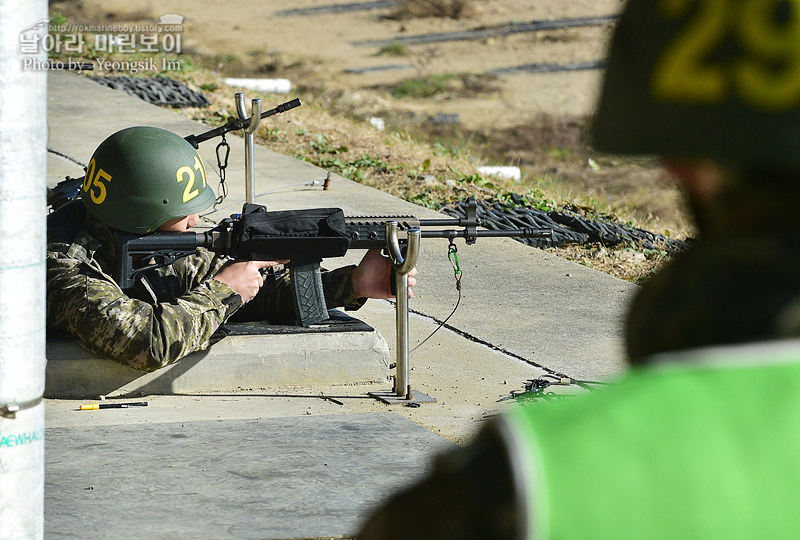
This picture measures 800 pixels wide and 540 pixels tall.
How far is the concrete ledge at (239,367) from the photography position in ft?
17.0

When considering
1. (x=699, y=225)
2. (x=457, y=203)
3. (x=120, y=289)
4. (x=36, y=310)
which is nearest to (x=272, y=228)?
(x=120, y=289)

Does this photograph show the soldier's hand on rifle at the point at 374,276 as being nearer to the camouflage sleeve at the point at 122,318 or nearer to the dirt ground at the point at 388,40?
the camouflage sleeve at the point at 122,318

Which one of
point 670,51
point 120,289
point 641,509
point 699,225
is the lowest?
point 120,289

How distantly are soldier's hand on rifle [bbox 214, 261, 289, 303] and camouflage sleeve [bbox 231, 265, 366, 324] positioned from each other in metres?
0.20

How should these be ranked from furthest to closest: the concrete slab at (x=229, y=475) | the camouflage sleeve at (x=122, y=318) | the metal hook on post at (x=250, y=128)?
the metal hook on post at (x=250, y=128)
the camouflage sleeve at (x=122, y=318)
the concrete slab at (x=229, y=475)

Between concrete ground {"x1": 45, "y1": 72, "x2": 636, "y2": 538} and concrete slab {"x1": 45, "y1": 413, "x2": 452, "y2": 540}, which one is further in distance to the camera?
concrete ground {"x1": 45, "y1": 72, "x2": 636, "y2": 538}

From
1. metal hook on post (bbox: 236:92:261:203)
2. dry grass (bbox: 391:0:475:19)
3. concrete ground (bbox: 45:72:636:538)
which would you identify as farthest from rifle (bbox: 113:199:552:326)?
dry grass (bbox: 391:0:475:19)

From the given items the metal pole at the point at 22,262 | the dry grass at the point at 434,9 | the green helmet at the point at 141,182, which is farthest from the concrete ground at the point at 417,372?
the dry grass at the point at 434,9

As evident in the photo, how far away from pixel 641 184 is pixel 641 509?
19.4 m

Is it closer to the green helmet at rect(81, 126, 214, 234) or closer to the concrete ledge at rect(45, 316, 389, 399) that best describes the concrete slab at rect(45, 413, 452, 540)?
the concrete ledge at rect(45, 316, 389, 399)

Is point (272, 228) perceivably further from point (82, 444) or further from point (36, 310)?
point (36, 310)

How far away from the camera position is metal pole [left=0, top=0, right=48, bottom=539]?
2.36 meters

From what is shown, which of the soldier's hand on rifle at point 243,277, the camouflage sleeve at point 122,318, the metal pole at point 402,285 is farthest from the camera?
the soldier's hand on rifle at point 243,277

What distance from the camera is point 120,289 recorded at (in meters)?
5.04
